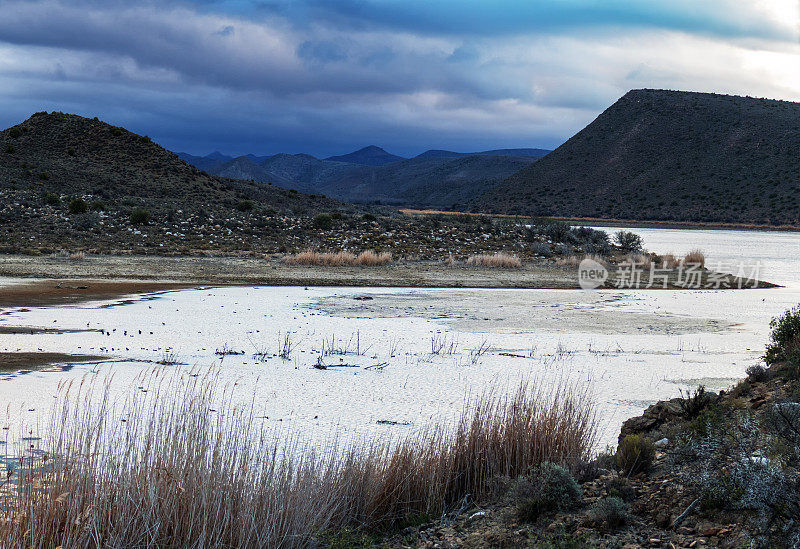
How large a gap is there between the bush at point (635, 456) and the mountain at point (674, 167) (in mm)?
65911

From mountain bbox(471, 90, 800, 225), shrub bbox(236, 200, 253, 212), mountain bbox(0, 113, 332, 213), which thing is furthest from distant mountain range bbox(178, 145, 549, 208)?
shrub bbox(236, 200, 253, 212)

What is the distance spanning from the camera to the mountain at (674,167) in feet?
→ 227

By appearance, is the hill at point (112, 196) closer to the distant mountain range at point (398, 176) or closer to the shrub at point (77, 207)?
the shrub at point (77, 207)

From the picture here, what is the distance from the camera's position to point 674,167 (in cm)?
7625

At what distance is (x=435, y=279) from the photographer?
25.6m

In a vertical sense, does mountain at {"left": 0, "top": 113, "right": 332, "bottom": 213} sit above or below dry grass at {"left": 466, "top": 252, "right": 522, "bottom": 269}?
above

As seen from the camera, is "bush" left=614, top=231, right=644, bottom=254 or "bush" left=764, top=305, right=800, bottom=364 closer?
"bush" left=764, top=305, right=800, bottom=364

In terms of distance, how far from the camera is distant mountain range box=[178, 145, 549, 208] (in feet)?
408

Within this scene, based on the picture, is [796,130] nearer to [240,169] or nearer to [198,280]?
[198,280]

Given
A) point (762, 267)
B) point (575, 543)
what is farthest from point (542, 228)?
point (575, 543)

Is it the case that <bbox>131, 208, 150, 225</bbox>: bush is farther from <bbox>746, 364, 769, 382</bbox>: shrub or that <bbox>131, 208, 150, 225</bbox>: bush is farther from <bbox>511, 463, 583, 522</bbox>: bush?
<bbox>511, 463, 583, 522</bbox>: bush

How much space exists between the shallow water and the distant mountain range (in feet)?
292

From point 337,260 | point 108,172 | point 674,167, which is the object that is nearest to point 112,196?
point 108,172

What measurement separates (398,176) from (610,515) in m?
152
